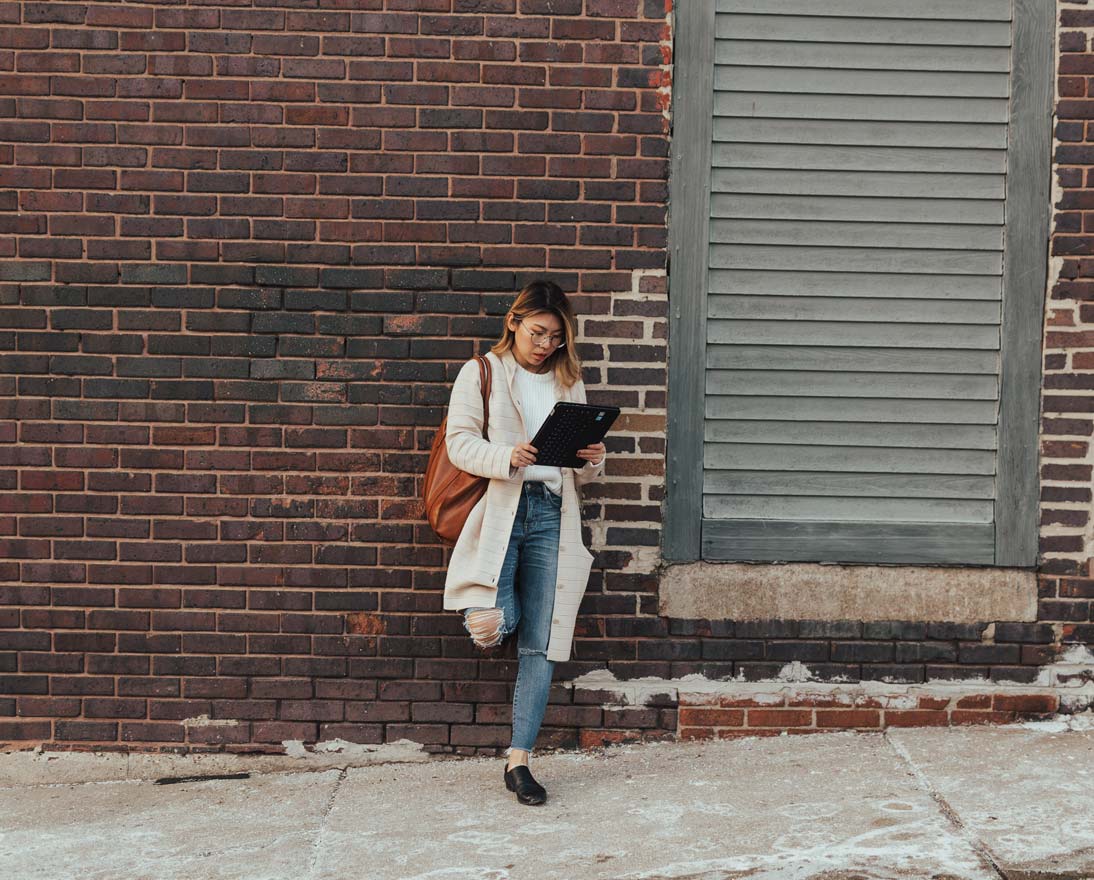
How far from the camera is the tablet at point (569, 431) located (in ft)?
11.7

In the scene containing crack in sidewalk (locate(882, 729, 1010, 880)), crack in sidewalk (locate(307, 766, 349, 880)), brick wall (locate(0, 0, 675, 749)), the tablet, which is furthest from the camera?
brick wall (locate(0, 0, 675, 749))

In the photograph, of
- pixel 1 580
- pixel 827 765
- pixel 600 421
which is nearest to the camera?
pixel 600 421

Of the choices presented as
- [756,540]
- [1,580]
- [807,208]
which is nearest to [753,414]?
[756,540]

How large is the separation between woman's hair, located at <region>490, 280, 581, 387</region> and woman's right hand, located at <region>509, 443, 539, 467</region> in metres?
0.37

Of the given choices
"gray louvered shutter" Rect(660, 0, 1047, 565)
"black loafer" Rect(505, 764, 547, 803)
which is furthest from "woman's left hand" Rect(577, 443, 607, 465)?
"black loafer" Rect(505, 764, 547, 803)

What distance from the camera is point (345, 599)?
441 centimetres

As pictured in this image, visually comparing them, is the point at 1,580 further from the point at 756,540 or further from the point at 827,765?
the point at 827,765

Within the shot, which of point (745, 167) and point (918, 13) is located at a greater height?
point (918, 13)

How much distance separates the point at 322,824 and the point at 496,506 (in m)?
1.26

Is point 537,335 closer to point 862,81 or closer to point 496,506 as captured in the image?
point 496,506

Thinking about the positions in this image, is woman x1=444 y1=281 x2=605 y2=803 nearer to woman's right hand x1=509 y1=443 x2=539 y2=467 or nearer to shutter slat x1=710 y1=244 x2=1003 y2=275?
woman's right hand x1=509 y1=443 x2=539 y2=467

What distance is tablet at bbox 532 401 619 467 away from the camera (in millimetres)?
3555

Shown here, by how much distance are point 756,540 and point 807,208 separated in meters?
1.35

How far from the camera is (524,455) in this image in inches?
144
